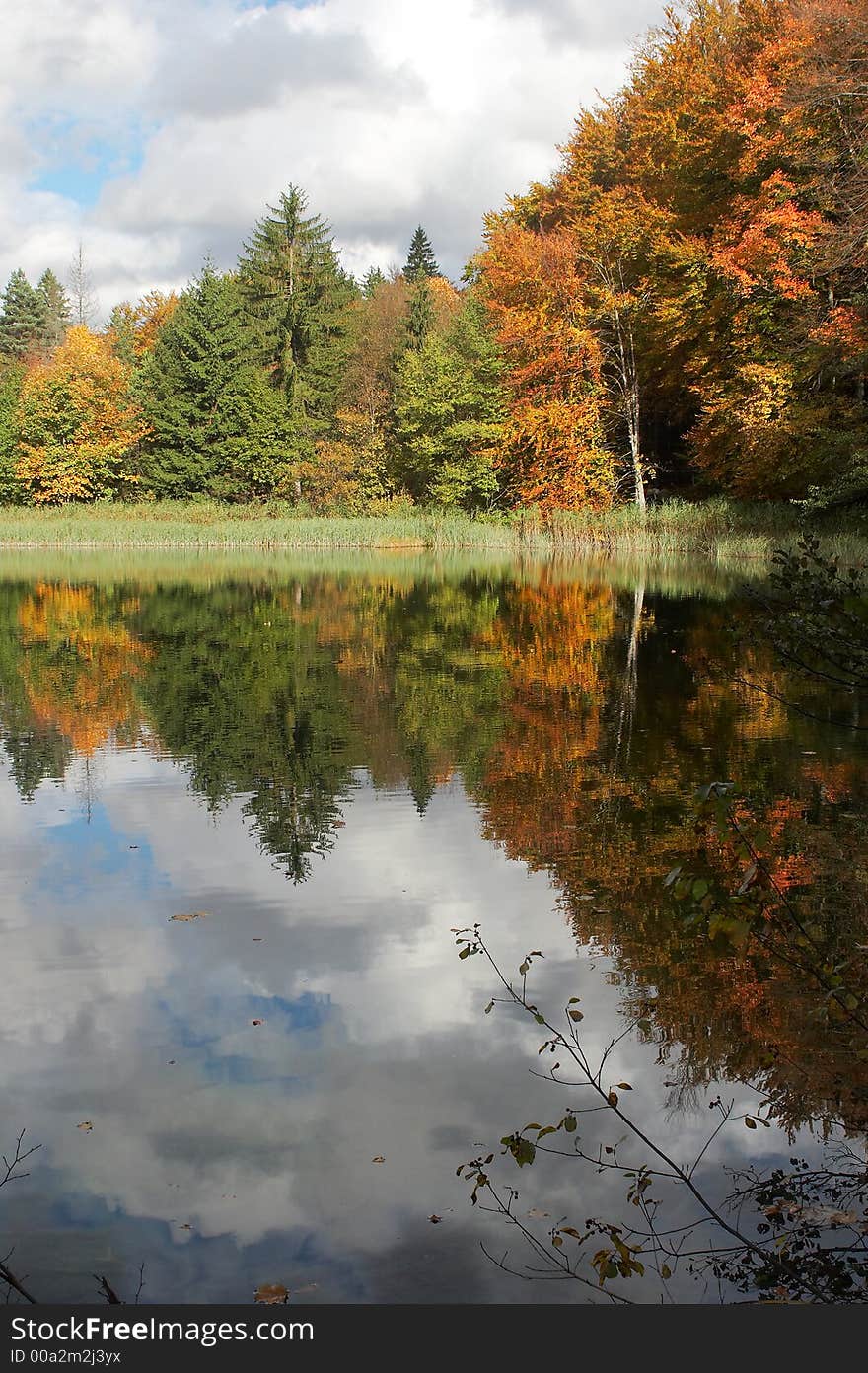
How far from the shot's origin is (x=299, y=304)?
51.8 meters

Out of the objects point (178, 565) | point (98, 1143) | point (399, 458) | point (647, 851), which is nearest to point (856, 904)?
point (647, 851)

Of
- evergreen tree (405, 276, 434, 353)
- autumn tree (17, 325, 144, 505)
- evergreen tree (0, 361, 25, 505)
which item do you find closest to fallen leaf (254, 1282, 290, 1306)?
evergreen tree (405, 276, 434, 353)

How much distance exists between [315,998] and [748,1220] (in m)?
2.04

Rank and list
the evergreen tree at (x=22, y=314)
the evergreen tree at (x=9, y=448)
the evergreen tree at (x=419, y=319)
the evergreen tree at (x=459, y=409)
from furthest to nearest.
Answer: the evergreen tree at (x=22, y=314) → the evergreen tree at (x=9, y=448) → the evergreen tree at (x=419, y=319) → the evergreen tree at (x=459, y=409)

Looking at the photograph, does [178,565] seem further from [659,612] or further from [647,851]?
[647,851]

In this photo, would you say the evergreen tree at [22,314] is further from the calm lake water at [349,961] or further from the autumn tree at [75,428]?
the calm lake water at [349,961]

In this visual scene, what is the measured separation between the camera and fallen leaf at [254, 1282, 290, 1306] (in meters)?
2.95

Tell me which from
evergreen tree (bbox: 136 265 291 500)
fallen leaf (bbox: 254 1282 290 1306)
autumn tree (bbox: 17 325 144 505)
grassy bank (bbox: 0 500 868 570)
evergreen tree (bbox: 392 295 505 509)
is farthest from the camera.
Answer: autumn tree (bbox: 17 325 144 505)

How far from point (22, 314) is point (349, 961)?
3278 inches

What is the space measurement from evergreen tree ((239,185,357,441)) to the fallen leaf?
163 ft

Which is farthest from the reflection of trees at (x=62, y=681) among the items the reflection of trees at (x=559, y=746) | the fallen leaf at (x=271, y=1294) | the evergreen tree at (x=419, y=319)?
the evergreen tree at (x=419, y=319)

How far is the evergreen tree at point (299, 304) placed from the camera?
5166cm

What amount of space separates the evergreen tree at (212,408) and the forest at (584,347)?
0.39 feet

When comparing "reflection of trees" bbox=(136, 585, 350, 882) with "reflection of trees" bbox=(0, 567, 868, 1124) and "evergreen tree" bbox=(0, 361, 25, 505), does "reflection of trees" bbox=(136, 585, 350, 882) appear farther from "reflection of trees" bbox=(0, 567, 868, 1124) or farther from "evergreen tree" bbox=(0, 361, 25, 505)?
"evergreen tree" bbox=(0, 361, 25, 505)
